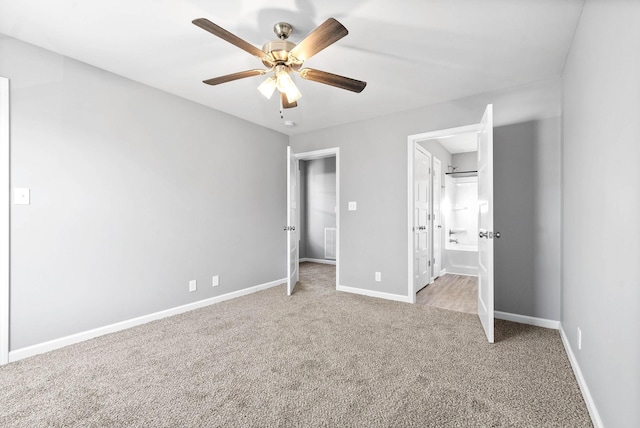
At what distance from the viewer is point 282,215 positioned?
4.69 m

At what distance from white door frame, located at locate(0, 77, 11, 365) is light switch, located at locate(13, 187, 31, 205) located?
0.14ft

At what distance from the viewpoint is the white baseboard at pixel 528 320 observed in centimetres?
285

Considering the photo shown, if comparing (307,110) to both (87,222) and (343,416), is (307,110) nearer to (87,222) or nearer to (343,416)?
(87,222)

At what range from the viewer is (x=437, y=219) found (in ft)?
16.9

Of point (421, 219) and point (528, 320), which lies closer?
point (528, 320)

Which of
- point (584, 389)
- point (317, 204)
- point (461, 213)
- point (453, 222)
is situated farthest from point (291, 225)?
point (461, 213)

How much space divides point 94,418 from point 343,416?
4.39ft

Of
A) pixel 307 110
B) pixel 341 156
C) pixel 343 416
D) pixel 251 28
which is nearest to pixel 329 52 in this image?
pixel 251 28

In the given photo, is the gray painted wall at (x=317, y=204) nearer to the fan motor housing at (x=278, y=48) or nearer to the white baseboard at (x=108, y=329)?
the white baseboard at (x=108, y=329)

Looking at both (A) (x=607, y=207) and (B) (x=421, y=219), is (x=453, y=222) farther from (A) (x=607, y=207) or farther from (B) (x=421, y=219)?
(A) (x=607, y=207)

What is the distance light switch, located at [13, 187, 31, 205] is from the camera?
2.21m

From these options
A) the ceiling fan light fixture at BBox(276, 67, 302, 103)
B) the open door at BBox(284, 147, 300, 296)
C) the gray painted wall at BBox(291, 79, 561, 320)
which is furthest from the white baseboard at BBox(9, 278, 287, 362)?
the ceiling fan light fixture at BBox(276, 67, 302, 103)

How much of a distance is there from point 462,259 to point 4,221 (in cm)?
596

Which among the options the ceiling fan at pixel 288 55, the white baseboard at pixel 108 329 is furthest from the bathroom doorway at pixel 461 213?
the white baseboard at pixel 108 329
